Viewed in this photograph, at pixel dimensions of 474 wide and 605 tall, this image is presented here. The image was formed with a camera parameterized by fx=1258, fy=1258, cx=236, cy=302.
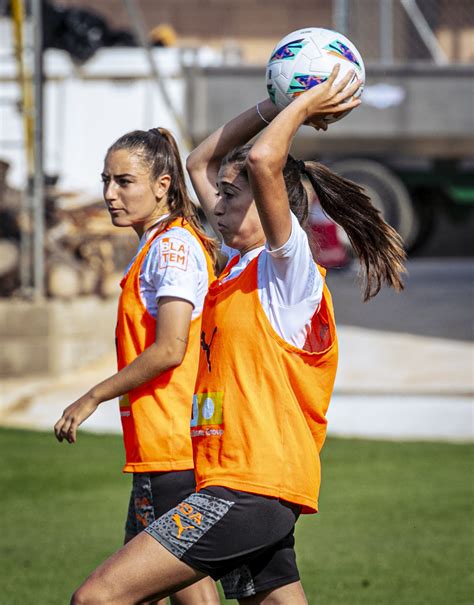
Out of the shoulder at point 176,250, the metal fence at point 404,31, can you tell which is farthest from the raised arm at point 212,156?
the metal fence at point 404,31

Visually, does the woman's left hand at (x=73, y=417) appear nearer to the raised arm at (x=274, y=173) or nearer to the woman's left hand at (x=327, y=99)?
the raised arm at (x=274, y=173)

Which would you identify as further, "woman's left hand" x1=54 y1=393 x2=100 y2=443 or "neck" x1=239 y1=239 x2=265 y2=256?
"woman's left hand" x1=54 y1=393 x2=100 y2=443

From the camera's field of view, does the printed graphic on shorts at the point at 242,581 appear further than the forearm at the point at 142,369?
No

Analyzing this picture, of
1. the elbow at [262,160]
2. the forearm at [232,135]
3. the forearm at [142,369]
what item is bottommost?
the forearm at [142,369]

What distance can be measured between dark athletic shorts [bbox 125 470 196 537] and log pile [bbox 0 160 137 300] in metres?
9.02

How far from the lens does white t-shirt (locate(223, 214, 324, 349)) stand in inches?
133

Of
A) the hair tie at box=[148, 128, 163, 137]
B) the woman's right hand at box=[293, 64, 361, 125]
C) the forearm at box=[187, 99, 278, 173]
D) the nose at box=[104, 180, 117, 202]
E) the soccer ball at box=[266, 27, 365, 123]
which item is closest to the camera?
the woman's right hand at box=[293, 64, 361, 125]

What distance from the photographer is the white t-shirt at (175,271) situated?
3.93m

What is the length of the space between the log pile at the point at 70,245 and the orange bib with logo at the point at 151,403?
896 cm

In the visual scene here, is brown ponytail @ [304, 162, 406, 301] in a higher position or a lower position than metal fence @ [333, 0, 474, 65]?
lower

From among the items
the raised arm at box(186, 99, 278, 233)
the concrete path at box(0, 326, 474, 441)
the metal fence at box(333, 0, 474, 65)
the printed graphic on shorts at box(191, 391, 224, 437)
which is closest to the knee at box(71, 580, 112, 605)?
the printed graphic on shorts at box(191, 391, 224, 437)

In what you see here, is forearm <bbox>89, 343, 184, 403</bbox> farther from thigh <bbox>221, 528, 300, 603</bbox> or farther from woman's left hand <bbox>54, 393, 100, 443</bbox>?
thigh <bbox>221, 528, 300, 603</bbox>

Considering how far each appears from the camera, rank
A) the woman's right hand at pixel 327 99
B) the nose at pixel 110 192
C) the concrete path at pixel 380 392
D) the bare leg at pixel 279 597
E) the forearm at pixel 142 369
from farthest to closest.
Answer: the concrete path at pixel 380 392 < the nose at pixel 110 192 < the forearm at pixel 142 369 < the bare leg at pixel 279 597 < the woman's right hand at pixel 327 99

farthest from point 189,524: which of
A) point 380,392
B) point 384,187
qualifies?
point 384,187
